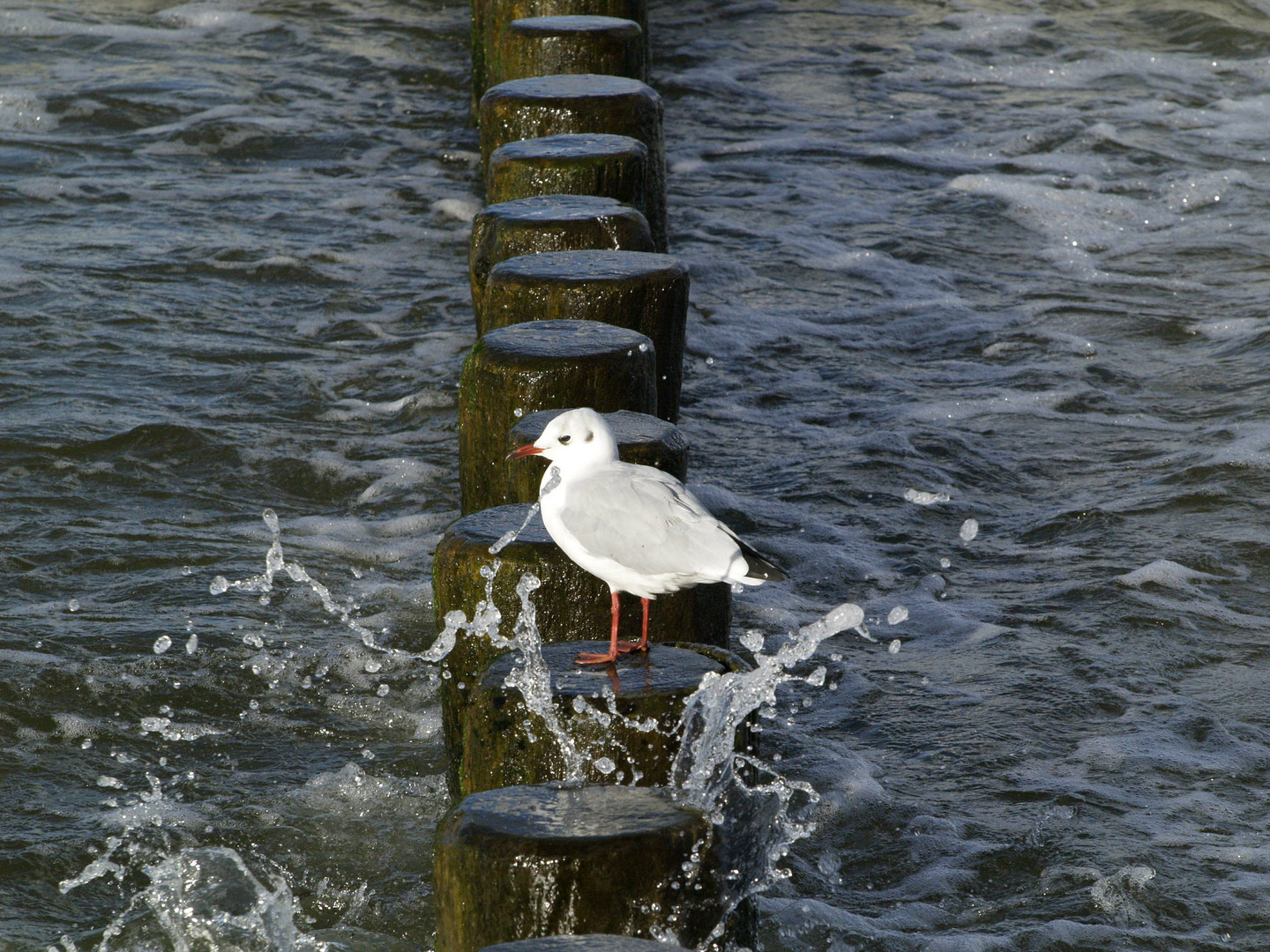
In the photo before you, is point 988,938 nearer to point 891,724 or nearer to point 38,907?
point 891,724

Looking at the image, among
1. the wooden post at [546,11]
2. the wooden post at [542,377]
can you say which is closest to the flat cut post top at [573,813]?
the wooden post at [542,377]

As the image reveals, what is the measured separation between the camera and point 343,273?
783 cm

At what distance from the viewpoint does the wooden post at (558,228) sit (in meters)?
4.91

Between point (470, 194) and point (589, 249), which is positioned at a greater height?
point (589, 249)

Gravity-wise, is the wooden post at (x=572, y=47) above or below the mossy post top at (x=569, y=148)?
above

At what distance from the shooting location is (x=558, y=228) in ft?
16.1

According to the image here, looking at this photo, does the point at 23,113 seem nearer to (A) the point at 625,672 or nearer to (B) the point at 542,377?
(B) the point at 542,377

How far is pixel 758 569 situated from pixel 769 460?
10.2 feet

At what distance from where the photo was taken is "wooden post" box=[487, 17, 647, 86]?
22.9 ft

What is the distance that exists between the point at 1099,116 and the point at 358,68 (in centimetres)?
557

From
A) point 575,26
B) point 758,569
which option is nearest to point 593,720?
point 758,569

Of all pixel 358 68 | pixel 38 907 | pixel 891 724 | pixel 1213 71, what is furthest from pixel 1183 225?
pixel 38 907

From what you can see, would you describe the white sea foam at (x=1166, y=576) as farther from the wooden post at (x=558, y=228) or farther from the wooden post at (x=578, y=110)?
the wooden post at (x=578, y=110)

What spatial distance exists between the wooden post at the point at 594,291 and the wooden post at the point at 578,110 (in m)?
1.44
